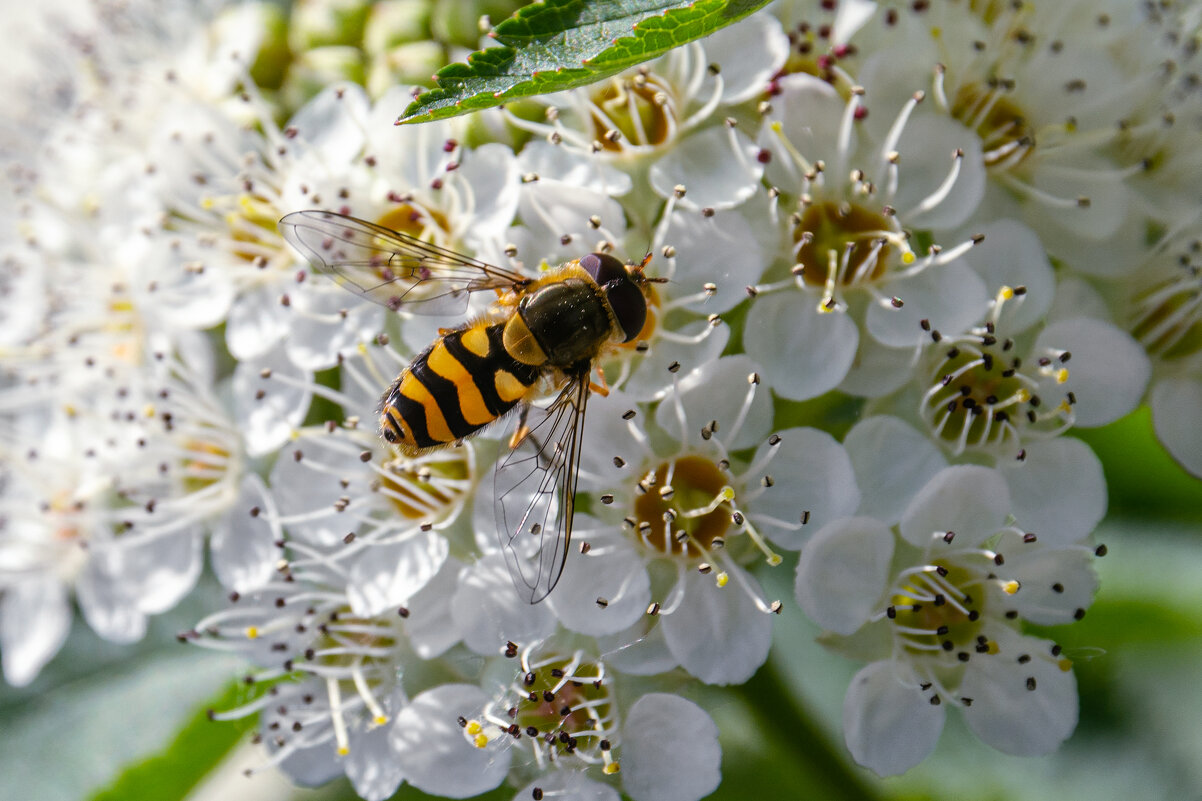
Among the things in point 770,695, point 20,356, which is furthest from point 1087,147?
point 20,356

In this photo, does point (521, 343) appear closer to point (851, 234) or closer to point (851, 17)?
point (851, 234)

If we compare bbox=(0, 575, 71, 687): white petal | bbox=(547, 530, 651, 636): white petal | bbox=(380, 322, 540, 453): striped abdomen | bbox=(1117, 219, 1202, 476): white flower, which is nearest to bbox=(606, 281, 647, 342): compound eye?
bbox=(380, 322, 540, 453): striped abdomen

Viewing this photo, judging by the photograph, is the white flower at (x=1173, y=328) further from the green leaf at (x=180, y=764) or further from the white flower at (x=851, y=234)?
the green leaf at (x=180, y=764)

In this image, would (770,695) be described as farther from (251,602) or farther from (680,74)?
(680,74)

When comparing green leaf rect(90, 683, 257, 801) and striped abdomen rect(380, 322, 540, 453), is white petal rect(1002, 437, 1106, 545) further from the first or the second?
green leaf rect(90, 683, 257, 801)

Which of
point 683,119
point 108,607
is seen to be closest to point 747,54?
point 683,119

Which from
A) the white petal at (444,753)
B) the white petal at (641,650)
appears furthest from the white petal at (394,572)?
the white petal at (641,650)

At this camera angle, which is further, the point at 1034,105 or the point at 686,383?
the point at 1034,105
